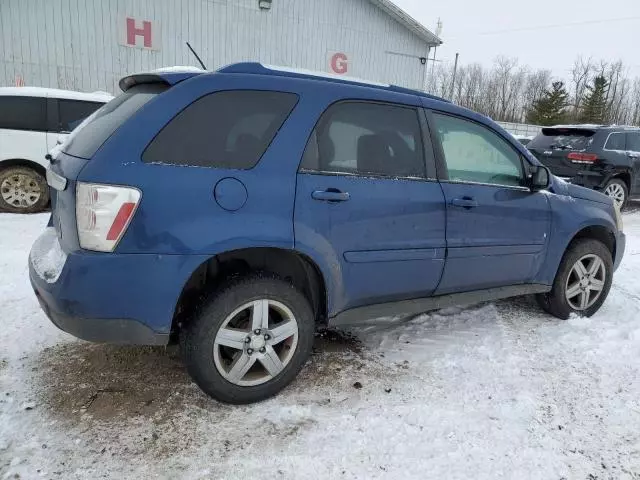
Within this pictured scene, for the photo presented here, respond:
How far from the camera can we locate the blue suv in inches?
88.4

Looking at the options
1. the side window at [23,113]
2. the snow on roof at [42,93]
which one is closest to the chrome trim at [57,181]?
the side window at [23,113]

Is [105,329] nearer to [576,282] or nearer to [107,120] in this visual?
[107,120]

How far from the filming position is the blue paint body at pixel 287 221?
7.33ft

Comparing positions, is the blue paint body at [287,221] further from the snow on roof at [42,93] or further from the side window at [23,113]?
the snow on roof at [42,93]

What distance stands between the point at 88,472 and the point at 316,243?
1.46 metres

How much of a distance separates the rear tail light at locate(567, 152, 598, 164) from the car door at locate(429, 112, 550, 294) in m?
6.21

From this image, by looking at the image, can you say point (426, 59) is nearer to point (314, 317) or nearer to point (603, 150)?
point (603, 150)

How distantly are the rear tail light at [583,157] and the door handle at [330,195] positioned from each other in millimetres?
7884

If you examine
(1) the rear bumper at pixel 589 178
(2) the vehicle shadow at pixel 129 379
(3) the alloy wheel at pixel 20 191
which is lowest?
(2) the vehicle shadow at pixel 129 379

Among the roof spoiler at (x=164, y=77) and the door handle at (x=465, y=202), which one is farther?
the door handle at (x=465, y=202)

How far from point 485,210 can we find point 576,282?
1.37m

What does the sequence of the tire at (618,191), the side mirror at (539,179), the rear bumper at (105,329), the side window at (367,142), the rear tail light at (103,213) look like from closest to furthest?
the rear tail light at (103,213), the rear bumper at (105,329), the side window at (367,142), the side mirror at (539,179), the tire at (618,191)

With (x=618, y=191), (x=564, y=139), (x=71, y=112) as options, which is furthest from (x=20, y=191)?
(x=618, y=191)

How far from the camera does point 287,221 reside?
2.51 metres
